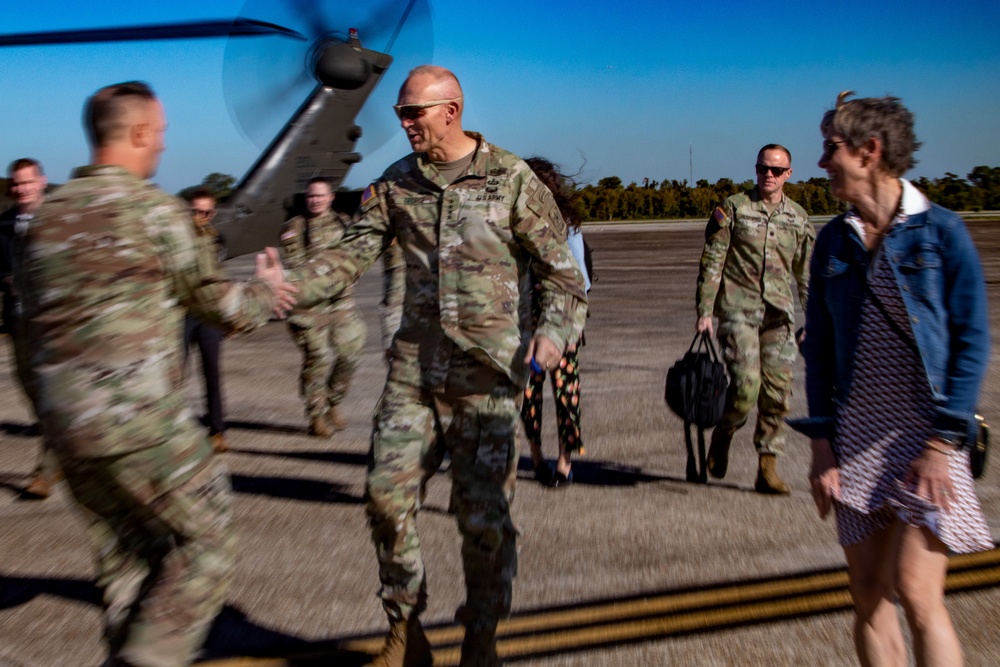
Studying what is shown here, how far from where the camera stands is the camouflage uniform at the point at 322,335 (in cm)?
808

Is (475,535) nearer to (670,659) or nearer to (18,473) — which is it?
(670,659)

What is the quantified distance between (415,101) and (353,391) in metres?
6.28

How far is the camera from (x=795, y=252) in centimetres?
629

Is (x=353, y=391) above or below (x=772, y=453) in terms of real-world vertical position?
below

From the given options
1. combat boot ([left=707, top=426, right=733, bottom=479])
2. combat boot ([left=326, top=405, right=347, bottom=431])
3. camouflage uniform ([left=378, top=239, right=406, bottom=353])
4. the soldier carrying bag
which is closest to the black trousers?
combat boot ([left=326, top=405, right=347, bottom=431])

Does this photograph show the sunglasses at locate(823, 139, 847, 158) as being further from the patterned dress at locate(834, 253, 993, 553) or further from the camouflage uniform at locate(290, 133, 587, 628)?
the camouflage uniform at locate(290, 133, 587, 628)

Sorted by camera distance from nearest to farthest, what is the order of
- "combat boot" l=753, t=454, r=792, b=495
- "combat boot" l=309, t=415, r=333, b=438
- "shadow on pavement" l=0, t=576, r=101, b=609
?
"shadow on pavement" l=0, t=576, r=101, b=609
"combat boot" l=753, t=454, r=792, b=495
"combat boot" l=309, t=415, r=333, b=438

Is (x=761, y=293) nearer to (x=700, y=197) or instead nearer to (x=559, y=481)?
(x=559, y=481)

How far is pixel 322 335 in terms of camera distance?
8.20 m

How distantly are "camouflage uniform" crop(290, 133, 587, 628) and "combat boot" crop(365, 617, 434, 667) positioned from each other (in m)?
0.05

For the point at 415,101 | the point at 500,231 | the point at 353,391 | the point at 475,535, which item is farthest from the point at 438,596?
the point at 353,391

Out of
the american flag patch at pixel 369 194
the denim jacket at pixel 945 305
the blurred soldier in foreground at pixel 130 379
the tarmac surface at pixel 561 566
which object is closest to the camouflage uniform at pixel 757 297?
the tarmac surface at pixel 561 566

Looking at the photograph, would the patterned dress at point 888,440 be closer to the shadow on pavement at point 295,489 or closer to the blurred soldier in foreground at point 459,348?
the blurred soldier in foreground at point 459,348

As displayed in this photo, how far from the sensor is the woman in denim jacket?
9.01ft
